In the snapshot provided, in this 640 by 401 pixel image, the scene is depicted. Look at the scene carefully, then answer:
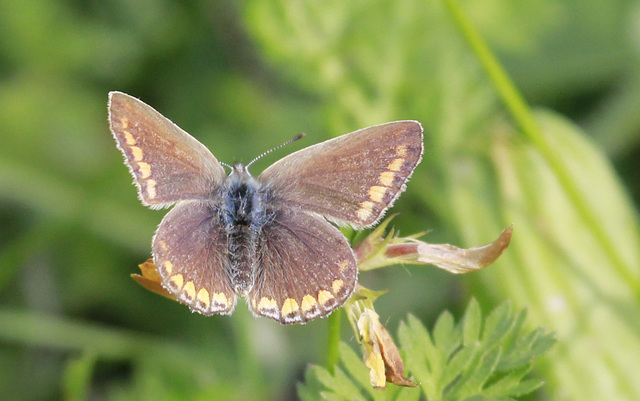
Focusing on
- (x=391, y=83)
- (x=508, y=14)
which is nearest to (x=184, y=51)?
(x=391, y=83)

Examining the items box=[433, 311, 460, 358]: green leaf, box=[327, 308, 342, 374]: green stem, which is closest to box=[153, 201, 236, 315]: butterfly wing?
box=[327, 308, 342, 374]: green stem

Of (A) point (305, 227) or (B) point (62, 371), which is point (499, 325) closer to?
(A) point (305, 227)

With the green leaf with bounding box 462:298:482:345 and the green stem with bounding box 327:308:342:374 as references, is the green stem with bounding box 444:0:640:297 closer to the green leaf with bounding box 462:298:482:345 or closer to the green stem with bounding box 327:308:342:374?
the green leaf with bounding box 462:298:482:345

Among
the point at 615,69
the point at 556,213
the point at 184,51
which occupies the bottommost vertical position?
the point at 556,213

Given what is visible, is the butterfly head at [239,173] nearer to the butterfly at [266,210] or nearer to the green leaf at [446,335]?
the butterfly at [266,210]

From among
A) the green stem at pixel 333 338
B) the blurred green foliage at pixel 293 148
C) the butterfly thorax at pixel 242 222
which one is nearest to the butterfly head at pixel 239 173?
the butterfly thorax at pixel 242 222

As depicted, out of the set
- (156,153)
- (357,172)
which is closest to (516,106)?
(357,172)

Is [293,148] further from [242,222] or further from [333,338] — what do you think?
[333,338]
